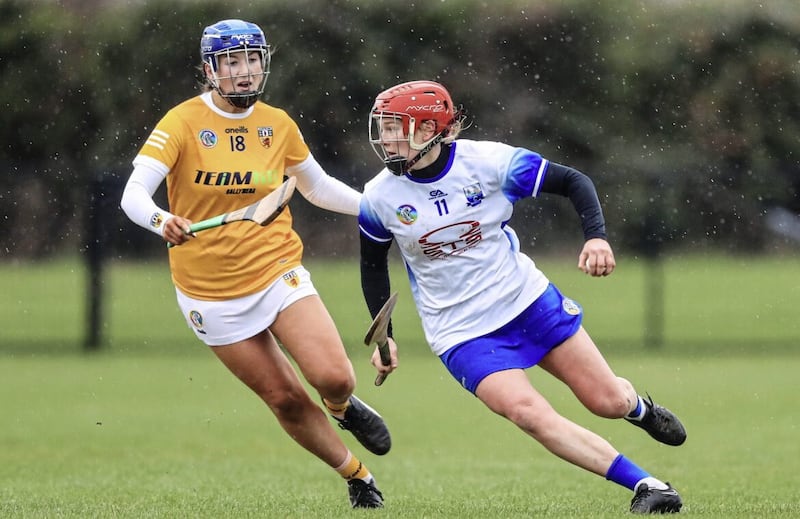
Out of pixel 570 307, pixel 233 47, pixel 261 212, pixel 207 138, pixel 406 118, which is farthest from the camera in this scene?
pixel 207 138

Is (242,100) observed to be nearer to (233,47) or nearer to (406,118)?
(233,47)

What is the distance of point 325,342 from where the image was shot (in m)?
6.81

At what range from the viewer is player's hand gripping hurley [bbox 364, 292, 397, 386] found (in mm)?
6227

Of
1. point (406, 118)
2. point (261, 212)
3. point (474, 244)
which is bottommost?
point (474, 244)

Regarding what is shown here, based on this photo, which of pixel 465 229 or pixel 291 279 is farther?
pixel 291 279

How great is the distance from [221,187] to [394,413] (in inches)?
228

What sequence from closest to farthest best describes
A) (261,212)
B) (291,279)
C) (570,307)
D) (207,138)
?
(261,212) < (570,307) < (207,138) < (291,279)

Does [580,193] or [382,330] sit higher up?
[580,193]

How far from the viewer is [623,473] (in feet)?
20.0

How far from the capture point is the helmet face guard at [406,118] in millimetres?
6254

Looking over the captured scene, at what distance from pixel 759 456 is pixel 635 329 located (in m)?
9.48

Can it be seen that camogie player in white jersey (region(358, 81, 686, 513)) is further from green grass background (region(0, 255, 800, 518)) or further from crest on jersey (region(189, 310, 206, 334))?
crest on jersey (region(189, 310, 206, 334))

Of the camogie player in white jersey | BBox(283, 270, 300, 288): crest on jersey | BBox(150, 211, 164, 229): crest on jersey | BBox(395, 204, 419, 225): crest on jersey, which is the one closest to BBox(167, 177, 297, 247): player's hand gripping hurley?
BBox(150, 211, 164, 229): crest on jersey

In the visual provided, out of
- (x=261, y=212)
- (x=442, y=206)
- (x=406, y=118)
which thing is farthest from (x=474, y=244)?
(x=261, y=212)
